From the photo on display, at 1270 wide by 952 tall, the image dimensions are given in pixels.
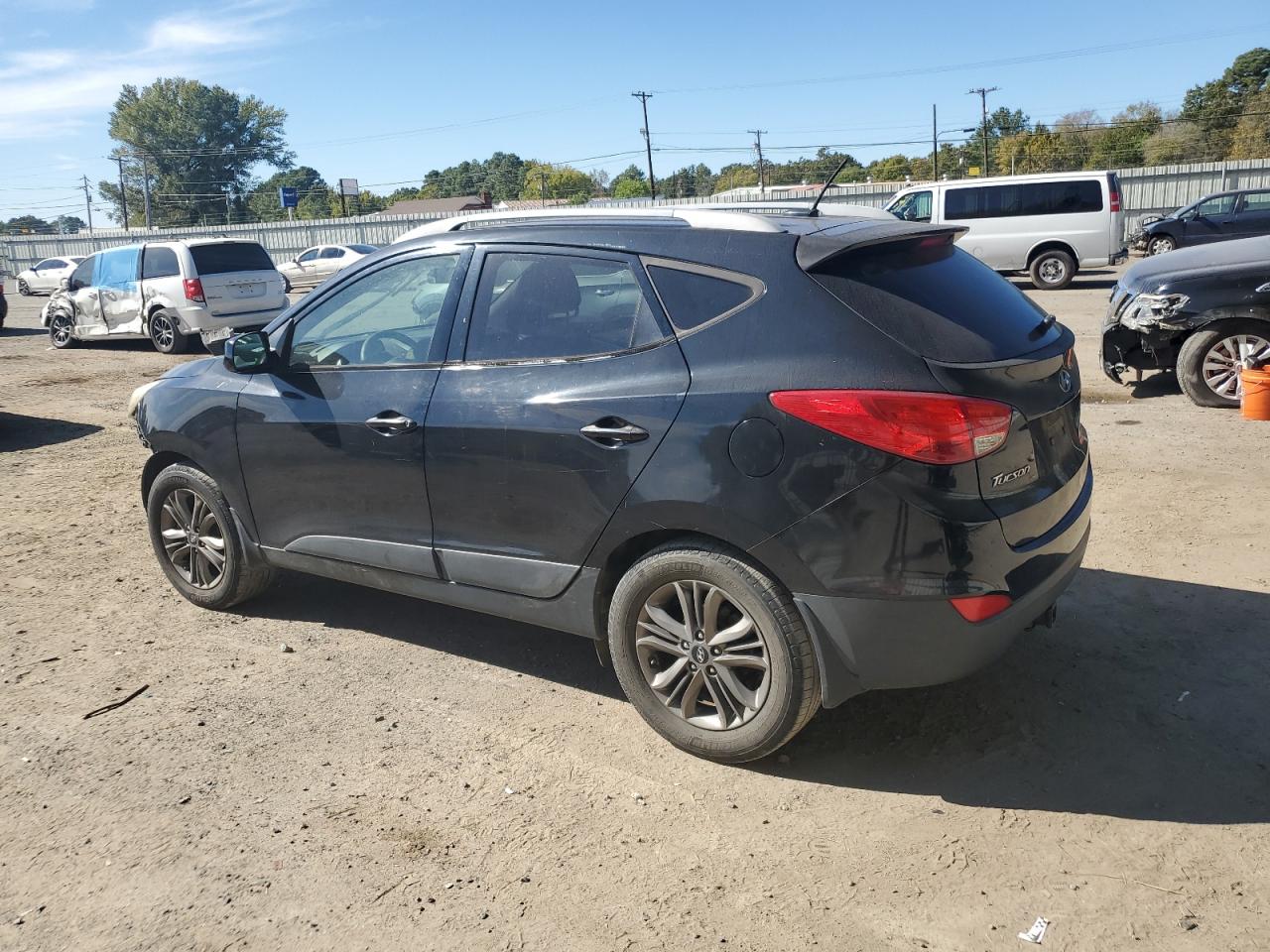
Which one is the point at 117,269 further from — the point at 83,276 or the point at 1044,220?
the point at 1044,220

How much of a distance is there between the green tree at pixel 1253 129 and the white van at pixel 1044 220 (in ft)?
175

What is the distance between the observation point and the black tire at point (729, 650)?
3.21 metres

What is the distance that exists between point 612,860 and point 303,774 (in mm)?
1211

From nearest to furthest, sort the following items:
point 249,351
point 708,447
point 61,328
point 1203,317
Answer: point 708,447 < point 249,351 < point 1203,317 < point 61,328

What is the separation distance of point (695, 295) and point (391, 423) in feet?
4.39

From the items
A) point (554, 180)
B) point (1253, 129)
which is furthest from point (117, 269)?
point (554, 180)

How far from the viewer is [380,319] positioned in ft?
14.1

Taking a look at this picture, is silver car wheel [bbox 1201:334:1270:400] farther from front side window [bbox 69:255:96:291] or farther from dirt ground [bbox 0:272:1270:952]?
front side window [bbox 69:255:96:291]

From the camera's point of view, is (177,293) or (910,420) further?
(177,293)

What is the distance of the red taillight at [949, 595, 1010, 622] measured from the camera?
120 inches

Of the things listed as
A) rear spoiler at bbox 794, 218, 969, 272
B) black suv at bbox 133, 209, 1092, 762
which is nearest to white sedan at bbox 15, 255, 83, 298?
black suv at bbox 133, 209, 1092, 762

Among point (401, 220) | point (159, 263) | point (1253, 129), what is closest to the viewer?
point (159, 263)

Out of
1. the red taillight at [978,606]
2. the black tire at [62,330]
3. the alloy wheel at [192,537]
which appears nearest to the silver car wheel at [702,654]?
the red taillight at [978,606]

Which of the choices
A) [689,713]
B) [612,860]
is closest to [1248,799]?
[689,713]
